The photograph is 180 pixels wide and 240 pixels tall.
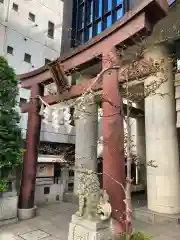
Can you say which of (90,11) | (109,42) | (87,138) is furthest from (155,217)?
(90,11)

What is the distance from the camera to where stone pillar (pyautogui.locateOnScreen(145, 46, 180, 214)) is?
27.6ft

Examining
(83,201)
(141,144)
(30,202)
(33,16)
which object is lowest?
(30,202)

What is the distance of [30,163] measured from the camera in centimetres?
902

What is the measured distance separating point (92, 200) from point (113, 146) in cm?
163

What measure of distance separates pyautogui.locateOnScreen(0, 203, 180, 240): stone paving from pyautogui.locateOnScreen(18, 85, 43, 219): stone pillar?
575mm

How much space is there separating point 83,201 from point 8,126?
495 centimetres

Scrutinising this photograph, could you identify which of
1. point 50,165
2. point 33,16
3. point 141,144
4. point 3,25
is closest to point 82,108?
point 50,165

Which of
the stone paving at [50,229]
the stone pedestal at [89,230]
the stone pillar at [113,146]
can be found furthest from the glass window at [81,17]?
the stone pedestal at [89,230]

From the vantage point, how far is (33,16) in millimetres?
18594

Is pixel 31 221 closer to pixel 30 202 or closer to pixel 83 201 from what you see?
pixel 30 202

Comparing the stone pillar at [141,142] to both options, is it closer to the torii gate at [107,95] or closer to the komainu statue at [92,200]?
the torii gate at [107,95]

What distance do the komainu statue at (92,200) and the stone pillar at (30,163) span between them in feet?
13.6

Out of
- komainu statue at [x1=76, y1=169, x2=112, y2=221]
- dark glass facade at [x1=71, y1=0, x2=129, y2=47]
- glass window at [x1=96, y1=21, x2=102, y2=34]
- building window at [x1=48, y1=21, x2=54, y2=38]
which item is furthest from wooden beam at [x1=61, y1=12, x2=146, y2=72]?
glass window at [x1=96, y1=21, x2=102, y2=34]

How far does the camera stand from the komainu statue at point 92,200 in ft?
16.1
